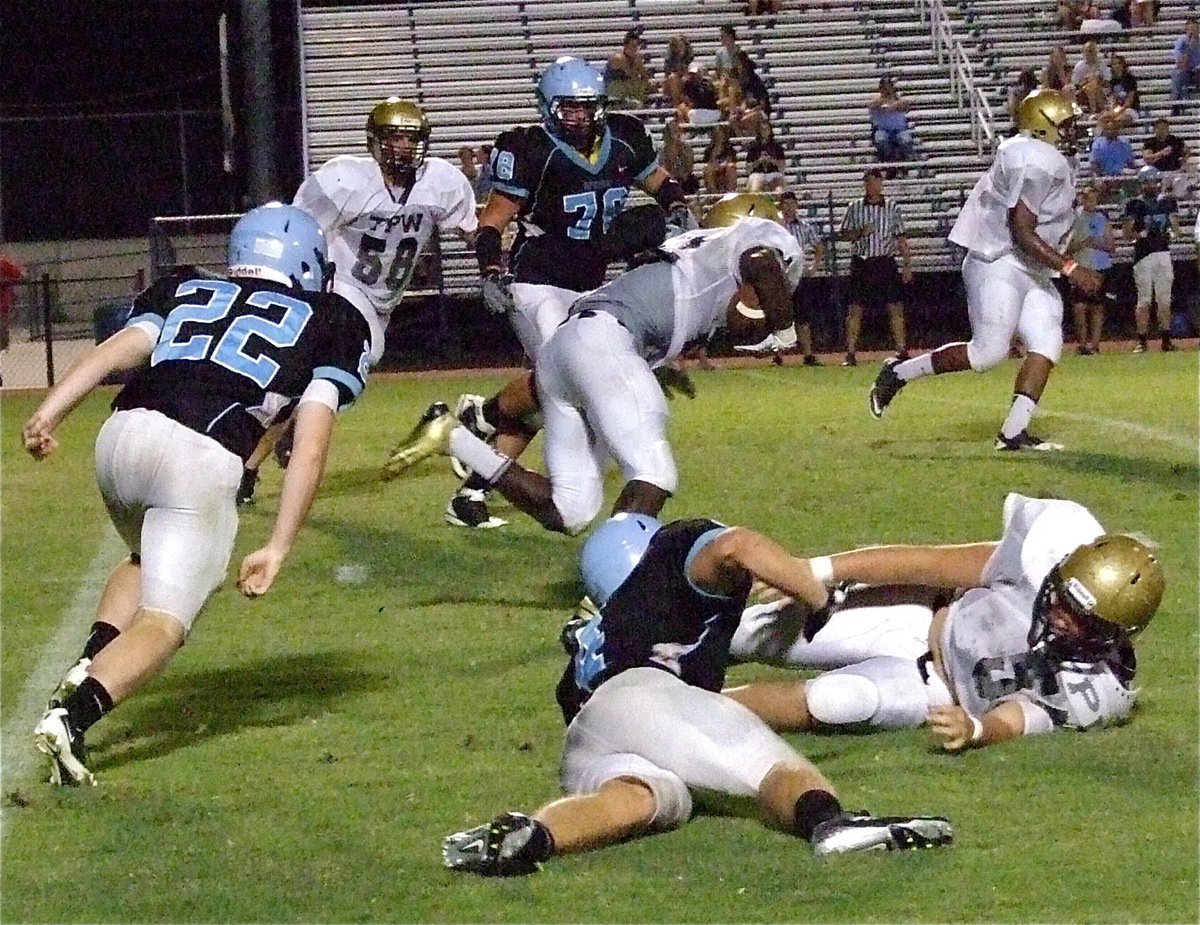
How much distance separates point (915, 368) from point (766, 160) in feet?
23.2

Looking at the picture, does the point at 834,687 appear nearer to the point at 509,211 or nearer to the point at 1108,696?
the point at 1108,696

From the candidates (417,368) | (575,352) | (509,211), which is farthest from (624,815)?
(417,368)

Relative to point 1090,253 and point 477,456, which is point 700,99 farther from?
point 477,456

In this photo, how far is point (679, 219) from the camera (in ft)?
25.7

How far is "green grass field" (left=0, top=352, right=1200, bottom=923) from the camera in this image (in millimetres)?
3982

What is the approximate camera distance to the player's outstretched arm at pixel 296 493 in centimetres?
477

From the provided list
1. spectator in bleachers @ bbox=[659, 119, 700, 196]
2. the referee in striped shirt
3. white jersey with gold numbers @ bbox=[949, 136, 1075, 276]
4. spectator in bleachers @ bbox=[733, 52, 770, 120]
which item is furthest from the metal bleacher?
white jersey with gold numbers @ bbox=[949, 136, 1075, 276]

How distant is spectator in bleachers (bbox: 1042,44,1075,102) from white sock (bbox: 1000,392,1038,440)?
8.70 meters

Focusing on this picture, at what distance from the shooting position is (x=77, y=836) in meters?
4.45

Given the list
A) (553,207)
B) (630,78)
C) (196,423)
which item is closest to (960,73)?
(630,78)

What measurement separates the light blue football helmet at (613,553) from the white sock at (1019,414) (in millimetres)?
5342

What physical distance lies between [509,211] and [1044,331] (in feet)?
11.3

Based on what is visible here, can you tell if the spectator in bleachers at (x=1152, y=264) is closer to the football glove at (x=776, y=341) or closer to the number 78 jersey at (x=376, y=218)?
the number 78 jersey at (x=376, y=218)

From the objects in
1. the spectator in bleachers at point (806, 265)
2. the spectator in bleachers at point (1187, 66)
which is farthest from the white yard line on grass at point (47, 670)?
the spectator in bleachers at point (1187, 66)
